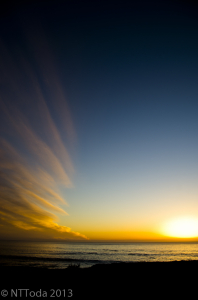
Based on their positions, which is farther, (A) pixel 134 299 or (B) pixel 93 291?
(B) pixel 93 291

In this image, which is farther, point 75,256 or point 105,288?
point 75,256

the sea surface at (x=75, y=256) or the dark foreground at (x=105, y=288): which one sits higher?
the dark foreground at (x=105, y=288)

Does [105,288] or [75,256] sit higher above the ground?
[105,288]

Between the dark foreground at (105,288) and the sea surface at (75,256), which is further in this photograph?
the sea surface at (75,256)

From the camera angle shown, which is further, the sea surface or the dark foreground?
the sea surface

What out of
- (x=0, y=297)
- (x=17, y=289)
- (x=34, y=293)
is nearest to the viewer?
(x=0, y=297)

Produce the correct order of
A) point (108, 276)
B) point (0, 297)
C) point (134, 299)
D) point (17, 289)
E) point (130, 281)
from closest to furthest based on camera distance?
point (134, 299)
point (0, 297)
point (17, 289)
point (130, 281)
point (108, 276)

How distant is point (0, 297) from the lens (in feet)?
29.9

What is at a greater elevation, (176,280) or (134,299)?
(134,299)

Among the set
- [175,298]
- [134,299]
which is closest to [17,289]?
[134,299]

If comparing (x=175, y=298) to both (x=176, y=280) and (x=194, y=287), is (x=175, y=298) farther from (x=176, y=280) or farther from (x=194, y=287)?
(x=176, y=280)

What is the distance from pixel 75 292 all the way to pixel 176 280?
7.74 meters

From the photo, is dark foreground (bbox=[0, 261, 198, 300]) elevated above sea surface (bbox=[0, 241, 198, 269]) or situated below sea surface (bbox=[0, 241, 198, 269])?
above

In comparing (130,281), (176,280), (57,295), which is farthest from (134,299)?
(176,280)
